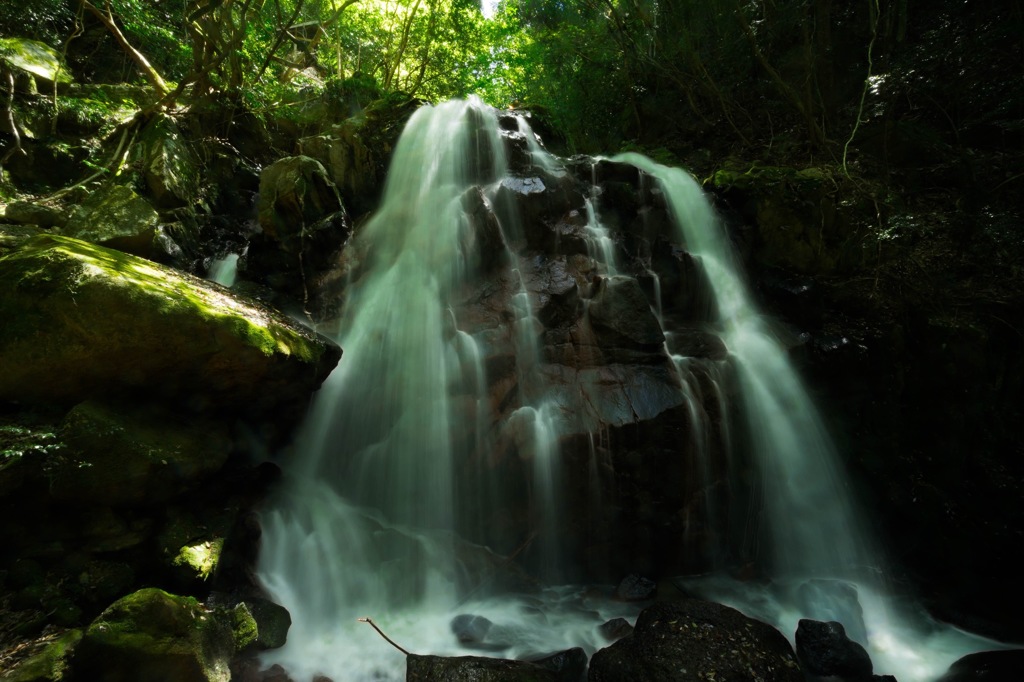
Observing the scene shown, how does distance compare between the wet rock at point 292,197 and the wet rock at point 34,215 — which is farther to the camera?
the wet rock at point 292,197

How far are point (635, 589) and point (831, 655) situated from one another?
1.70 m

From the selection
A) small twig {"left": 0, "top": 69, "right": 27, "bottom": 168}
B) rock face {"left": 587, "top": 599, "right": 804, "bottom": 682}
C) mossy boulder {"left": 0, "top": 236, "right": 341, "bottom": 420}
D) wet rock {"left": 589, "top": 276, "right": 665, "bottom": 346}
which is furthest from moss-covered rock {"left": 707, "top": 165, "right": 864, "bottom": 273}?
small twig {"left": 0, "top": 69, "right": 27, "bottom": 168}

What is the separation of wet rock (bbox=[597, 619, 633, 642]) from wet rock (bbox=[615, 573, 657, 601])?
1.26ft

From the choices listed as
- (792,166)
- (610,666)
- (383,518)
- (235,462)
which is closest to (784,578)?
(610,666)

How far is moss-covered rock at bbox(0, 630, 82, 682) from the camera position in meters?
2.73

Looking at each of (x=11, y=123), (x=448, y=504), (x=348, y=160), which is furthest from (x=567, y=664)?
(x=11, y=123)

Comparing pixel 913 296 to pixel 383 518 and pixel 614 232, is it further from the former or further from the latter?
pixel 383 518

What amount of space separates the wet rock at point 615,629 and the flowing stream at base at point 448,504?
95 mm

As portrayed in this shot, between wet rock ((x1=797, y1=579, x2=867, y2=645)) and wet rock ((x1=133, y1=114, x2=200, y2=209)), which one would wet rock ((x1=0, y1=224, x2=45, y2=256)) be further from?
wet rock ((x1=797, y1=579, x2=867, y2=645))

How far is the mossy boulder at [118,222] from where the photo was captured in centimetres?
587

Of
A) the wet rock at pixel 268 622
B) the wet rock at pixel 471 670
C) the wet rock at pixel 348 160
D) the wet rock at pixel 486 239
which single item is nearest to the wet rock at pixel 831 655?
the wet rock at pixel 471 670

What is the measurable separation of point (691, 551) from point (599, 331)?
2748 millimetres

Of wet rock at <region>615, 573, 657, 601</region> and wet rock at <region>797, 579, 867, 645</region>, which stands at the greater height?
wet rock at <region>615, 573, 657, 601</region>

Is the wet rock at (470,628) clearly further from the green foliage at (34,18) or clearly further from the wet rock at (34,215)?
the green foliage at (34,18)
